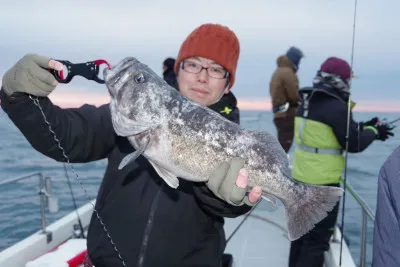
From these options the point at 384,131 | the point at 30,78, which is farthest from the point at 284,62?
the point at 30,78

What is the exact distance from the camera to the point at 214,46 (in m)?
2.99

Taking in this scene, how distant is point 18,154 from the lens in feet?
40.0

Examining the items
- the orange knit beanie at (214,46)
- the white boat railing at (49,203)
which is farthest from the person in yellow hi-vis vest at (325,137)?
the orange knit beanie at (214,46)

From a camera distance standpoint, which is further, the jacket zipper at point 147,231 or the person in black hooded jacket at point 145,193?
the jacket zipper at point 147,231

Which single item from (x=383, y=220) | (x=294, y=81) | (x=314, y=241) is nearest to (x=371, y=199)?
(x=294, y=81)

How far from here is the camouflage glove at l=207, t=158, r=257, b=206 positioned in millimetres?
2223

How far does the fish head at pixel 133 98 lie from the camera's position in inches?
90.9

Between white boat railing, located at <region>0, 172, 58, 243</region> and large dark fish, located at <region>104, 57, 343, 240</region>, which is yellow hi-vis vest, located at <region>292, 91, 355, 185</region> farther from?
white boat railing, located at <region>0, 172, 58, 243</region>

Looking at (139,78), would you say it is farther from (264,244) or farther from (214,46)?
(264,244)

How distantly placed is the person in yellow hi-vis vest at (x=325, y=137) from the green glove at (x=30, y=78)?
3.75 meters

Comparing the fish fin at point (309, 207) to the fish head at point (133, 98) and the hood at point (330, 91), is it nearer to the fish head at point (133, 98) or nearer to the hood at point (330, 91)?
the fish head at point (133, 98)

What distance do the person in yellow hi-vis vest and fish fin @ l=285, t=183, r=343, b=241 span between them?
8.70ft

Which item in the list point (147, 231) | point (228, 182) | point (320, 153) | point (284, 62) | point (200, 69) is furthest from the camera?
point (284, 62)

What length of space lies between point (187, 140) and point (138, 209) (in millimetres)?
668
